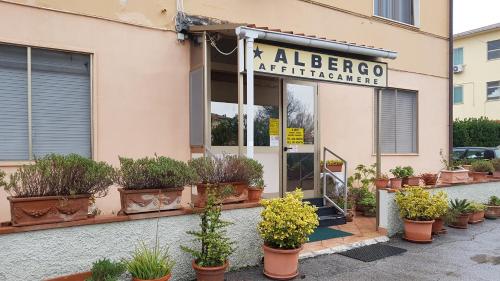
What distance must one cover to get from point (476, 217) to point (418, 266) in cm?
352

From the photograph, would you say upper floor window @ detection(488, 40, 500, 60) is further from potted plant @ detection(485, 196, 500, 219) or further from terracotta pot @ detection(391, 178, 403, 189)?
terracotta pot @ detection(391, 178, 403, 189)

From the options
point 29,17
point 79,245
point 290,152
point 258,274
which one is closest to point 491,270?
point 258,274

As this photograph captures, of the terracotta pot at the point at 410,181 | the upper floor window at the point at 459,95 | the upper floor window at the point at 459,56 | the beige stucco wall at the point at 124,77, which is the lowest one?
the terracotta pot at the point at 410,181

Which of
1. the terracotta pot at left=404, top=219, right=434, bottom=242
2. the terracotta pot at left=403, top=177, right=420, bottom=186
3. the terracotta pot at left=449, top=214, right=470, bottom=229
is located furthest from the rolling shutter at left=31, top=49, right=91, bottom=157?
the terracotta pot at left=449, top=214, right=470, bottom=229

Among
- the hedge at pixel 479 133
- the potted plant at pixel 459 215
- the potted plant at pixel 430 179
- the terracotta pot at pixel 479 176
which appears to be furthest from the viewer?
the hedge at pixel 479 133

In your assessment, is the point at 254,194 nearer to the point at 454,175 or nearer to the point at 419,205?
the point at 419,205

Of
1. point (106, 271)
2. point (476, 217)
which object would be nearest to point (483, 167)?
point (476, 217)

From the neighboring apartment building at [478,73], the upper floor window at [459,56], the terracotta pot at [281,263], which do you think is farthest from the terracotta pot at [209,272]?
the upper floor window at [459,56]

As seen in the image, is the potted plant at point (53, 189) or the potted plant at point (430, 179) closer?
the potted plant at point (53, 189)

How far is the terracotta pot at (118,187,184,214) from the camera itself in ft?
13.6

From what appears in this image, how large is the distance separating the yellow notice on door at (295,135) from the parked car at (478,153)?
9.03m

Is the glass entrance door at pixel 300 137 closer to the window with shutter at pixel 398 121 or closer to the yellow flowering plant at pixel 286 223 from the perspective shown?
the window with shutter at pixel 398 121

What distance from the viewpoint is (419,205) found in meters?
6.27

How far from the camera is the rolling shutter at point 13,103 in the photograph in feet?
16.8
